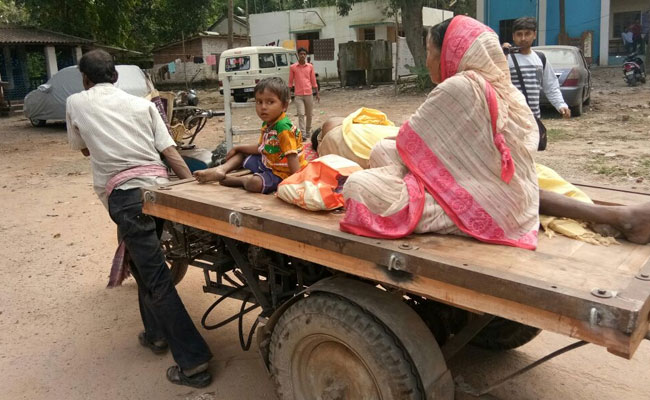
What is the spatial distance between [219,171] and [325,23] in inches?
1028

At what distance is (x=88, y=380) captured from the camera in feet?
10.5

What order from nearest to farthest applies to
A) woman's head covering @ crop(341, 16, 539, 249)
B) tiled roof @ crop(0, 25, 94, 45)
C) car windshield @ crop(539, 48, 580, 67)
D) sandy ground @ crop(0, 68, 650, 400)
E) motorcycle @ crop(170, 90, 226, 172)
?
woman's head covering @ crop(341, 16, 539, 249) → sandy ground @ crop(0, 68, 650, 400) → motorcycle @ crop(170, 90, 226, 172) → car windshield @ crop(539, 48, 580, 67) → tiled roof @ crop(0, 25, 94, 45)

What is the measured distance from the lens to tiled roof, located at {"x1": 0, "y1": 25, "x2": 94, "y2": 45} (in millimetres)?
21730

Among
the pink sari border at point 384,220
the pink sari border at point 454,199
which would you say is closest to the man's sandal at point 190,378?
the pink sari border at point 384,220

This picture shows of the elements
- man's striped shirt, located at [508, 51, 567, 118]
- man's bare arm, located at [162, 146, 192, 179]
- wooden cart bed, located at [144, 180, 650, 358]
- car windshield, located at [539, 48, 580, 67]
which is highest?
car windshield, located at [539, 48, 580, 67]

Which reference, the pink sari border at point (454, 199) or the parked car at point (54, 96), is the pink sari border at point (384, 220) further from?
the parked car at point (54, 96)

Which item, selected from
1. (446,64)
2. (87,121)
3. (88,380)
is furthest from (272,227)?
(88,380)

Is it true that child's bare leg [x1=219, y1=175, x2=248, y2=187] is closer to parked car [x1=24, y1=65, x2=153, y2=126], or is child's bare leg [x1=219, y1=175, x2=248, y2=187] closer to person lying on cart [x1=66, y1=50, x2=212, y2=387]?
person lying on cart [x1=66, y1=50, x2=212, y2=387]

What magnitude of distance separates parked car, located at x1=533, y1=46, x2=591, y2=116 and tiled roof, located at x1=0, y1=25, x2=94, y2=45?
1891cm

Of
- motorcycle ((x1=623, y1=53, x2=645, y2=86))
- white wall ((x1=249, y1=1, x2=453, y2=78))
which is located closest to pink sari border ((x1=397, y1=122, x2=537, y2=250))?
motorcycle ((x1=623, y1=53, x2=645, y2=86))

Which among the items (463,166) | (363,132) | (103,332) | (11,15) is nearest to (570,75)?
(363,132)

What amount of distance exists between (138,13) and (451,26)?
3141cm

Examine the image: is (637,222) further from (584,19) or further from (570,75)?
(584,19)

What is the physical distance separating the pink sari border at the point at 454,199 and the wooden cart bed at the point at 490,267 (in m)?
0.05
